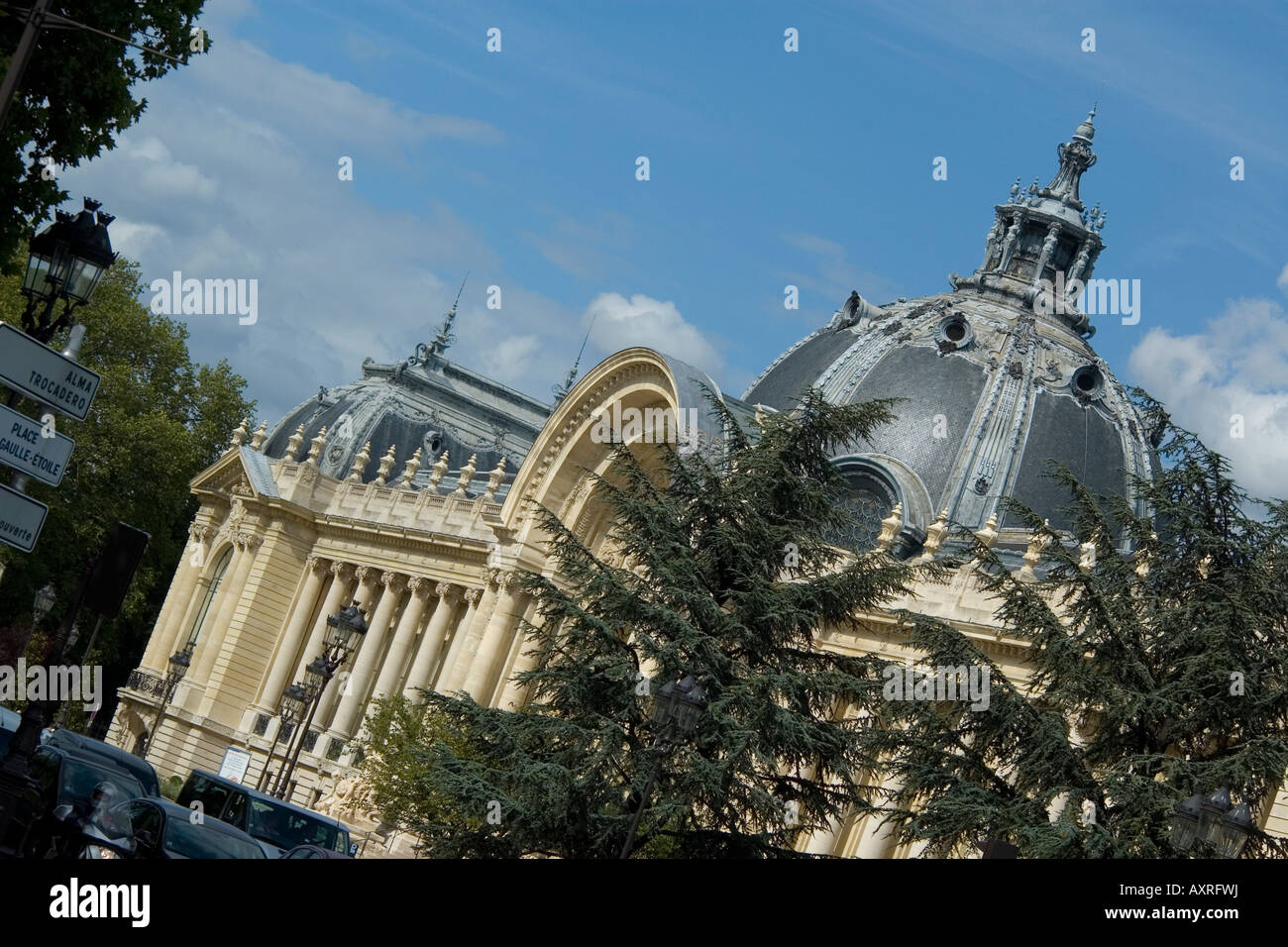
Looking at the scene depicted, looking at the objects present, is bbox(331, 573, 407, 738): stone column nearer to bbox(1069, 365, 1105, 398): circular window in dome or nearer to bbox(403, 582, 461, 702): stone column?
bbox(403, 582, 461, 702): stone column

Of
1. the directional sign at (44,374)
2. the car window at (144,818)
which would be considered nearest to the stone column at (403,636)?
the car window at (144,818)

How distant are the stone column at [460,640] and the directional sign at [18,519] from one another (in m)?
38.9

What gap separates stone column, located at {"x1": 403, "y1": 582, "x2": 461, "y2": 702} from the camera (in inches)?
2135

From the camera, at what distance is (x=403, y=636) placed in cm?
5631

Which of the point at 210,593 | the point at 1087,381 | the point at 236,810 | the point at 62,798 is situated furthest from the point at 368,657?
the point at 62,798

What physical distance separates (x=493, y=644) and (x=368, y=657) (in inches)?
359

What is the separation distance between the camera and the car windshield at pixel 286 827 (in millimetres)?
26938

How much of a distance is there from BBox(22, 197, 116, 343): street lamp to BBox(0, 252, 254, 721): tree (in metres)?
38.0

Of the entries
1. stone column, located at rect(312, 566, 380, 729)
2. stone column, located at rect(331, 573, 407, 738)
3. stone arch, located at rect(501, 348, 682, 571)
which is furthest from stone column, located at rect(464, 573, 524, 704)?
stone column, located at rect(312, 566, 380, 729)

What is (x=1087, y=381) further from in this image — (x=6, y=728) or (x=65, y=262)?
(x=65, y=262)
